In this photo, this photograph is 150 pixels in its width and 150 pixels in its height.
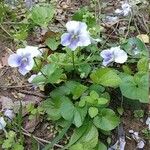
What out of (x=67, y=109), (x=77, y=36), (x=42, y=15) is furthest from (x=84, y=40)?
(x=42, y=15)

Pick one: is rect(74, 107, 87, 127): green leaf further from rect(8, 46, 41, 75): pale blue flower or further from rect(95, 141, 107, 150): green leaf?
rect(8, 46, 41, 75): pale blue flower

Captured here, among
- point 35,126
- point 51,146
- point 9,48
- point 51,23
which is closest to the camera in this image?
point 51,146

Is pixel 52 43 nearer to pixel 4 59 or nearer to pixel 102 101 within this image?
pixel 4 59

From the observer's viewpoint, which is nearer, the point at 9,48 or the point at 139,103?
the point at 139,103

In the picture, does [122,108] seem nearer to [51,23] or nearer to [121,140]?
[121,140]

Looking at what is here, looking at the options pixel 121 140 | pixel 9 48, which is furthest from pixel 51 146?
pixel 9 48

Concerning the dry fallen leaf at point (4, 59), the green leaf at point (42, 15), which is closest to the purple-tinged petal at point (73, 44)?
the green leaf at point (42, 15)
